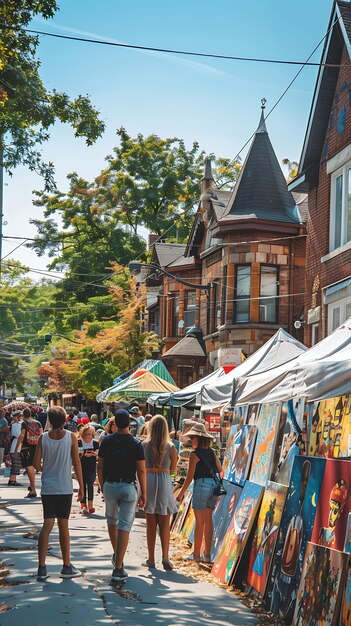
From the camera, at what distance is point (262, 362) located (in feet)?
51.0

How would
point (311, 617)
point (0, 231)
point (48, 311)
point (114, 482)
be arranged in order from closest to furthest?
point (311, 617)
point (114, 482)
point (0, 231)
point (48, 311)

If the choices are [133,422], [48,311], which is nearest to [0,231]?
[133,422]

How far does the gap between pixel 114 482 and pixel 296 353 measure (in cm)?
666

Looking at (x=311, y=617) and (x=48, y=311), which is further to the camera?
(x=48, y=311)

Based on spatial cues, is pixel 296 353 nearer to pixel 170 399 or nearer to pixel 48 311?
pixel 170 399

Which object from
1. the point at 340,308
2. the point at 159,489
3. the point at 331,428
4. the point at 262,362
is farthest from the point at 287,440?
the point at 340,308

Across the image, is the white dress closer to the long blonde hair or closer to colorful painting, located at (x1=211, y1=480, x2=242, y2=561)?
the long blonde hair

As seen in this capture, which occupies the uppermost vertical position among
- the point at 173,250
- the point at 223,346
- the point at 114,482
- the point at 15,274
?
the point at 15,274

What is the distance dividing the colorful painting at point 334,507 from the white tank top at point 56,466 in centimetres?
302

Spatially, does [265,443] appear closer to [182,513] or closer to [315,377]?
[315,377]

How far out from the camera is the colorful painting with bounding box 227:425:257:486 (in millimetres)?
11023

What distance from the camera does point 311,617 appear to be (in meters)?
7.11

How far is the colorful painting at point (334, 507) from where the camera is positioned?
707 cm

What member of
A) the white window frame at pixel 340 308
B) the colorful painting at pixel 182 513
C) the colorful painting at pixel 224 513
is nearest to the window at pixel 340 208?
the white window frame at pixel 340 308
